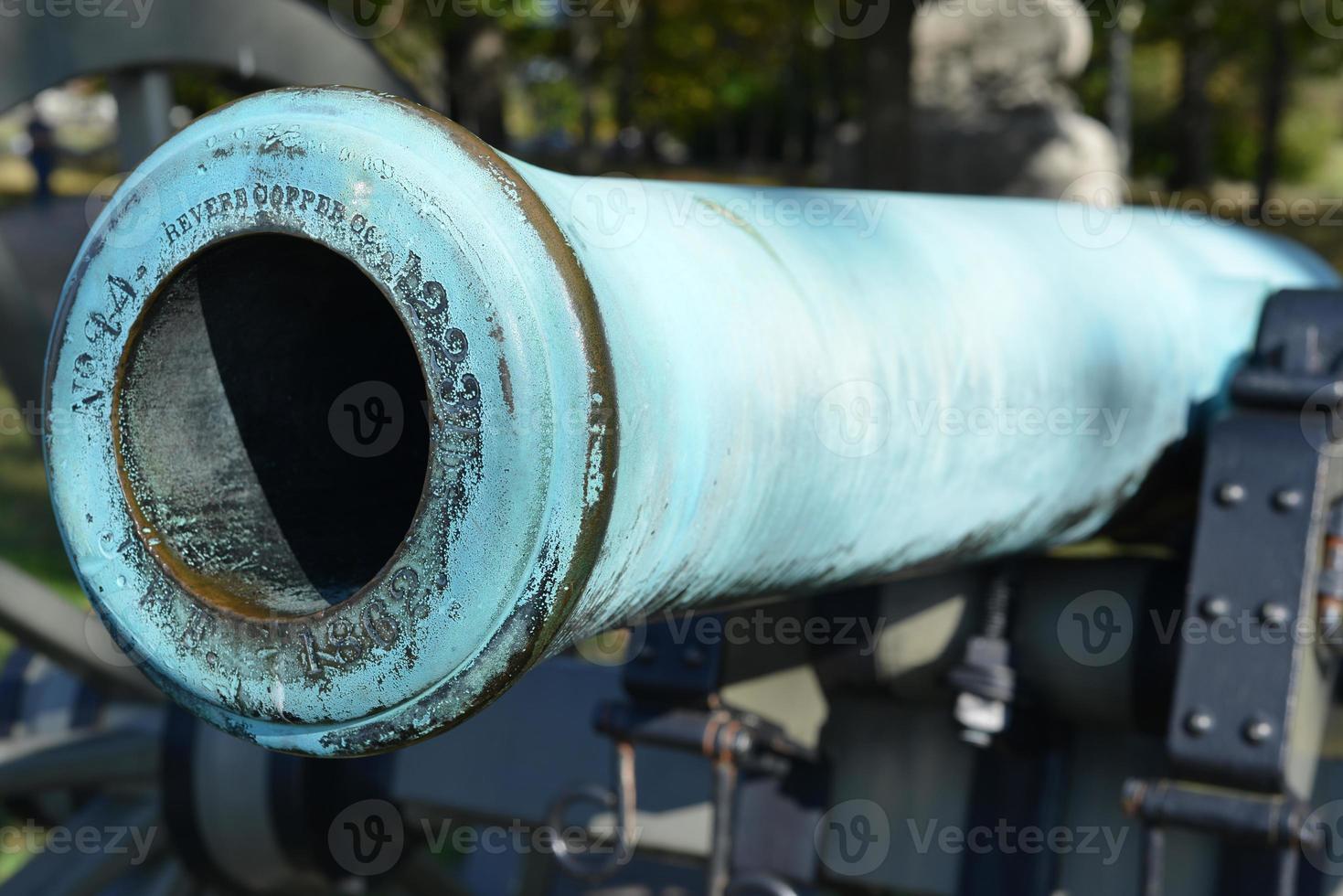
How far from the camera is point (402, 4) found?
9.13m

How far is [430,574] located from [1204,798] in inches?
42.9

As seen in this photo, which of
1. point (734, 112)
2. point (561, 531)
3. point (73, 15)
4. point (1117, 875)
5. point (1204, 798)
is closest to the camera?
point (561, 531)

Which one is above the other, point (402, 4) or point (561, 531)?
point (402, 4)

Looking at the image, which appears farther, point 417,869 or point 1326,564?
point 417,869

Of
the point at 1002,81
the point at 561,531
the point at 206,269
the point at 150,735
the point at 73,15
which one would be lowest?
the point at 150,735

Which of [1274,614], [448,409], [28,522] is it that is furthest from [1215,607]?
[28,522]

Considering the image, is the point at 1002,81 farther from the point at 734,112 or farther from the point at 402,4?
the point at 734,112

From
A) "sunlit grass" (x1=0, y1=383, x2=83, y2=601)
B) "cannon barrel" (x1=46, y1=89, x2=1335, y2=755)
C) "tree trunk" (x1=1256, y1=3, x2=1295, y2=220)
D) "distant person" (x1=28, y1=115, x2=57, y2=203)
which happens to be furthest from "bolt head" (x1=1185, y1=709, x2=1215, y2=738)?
"tree trunk" (x1=1256, y1=3, x2=1295, y2=220)

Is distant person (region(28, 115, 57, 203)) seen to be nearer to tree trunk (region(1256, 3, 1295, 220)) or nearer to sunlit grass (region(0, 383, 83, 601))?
sunlit grass (region(0, 383, 83, 601))

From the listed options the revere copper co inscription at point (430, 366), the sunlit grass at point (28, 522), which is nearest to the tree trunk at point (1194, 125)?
the sunlit grass at point (28, 522)

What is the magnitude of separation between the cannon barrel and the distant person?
12.3m

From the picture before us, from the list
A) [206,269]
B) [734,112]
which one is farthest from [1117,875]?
[734,112]

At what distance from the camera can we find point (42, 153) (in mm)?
13086

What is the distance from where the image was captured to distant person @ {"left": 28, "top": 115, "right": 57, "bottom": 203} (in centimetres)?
1252
